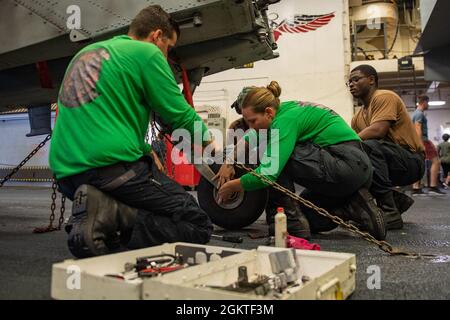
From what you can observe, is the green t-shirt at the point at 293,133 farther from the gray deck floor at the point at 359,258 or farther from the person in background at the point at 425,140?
the person in background at the point at 425,140

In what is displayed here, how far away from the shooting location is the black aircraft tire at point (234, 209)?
9.51 ft

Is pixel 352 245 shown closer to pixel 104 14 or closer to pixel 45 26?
pixel 104 14

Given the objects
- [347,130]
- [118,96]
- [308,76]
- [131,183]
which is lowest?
[131,183]

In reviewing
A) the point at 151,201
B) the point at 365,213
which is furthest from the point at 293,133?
the point at 151,201

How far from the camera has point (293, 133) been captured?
2342 millimetres

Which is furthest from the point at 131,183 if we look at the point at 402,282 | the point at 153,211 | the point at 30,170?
the point at 30,170

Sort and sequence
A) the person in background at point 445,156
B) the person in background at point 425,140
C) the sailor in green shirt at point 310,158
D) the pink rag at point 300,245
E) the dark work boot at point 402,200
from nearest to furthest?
the pink rag at point 300,245
the sailor in green shirt at point 310,158
the dark work boot at point 402,200
the person in background at point 425,140
the person in background at point 445,156

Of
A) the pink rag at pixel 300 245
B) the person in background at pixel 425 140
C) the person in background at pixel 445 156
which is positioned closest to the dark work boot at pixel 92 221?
Answer: the pink rag at pixel 300 245

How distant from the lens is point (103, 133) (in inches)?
62.9

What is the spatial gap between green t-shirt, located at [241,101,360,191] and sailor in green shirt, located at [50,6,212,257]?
1.81ft

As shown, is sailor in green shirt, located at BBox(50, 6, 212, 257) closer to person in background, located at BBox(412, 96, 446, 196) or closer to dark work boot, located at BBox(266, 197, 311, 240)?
dark work boot, located at BBox(266, 197, 311, 240)

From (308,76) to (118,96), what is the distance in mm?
8113

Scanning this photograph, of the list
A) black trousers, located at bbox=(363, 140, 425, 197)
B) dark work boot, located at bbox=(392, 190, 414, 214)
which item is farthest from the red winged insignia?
dark work boot, located at bbox=(392, 190, 414, 214)

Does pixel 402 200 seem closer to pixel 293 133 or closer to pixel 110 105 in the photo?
pixel 293 133
